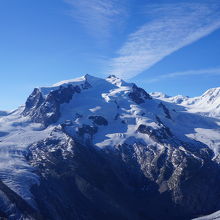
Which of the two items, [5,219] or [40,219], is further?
[40,219]

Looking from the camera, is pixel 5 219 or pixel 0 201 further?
pixel 0 201
